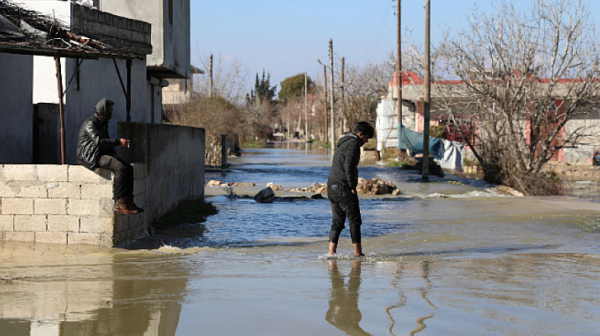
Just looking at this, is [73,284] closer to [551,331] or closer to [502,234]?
[551,331]

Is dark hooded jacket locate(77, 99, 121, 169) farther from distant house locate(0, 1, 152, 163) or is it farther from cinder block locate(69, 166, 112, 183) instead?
distant house locate(0, 1, 152, 163)

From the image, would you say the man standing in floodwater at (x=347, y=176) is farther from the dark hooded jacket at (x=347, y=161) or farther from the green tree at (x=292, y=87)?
the green tree at (x=292, y=87)

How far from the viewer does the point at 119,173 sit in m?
10.1

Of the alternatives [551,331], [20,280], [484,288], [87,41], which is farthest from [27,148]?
[551,331]

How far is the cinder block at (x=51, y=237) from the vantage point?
405 inches

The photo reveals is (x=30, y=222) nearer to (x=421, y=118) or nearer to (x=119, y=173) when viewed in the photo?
(x=119, y=173)

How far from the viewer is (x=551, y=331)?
19.6 ft

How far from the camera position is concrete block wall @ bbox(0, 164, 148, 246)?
10.2 metres

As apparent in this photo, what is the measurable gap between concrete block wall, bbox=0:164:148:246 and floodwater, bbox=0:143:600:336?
0.74 feet

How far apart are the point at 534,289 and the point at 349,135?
319 centimetres

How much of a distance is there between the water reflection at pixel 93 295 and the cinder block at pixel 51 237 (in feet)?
1.68

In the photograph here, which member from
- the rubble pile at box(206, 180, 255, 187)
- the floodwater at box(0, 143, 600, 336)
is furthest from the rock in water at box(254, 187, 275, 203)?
the rubble pile at box(206, 180, 255, 187)

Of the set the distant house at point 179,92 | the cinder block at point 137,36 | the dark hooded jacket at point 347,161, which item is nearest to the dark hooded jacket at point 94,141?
the dark hooded jacket at point 347,161

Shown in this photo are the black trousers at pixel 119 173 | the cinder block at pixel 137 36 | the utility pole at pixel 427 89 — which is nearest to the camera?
the black trousers at pixel 119 173
